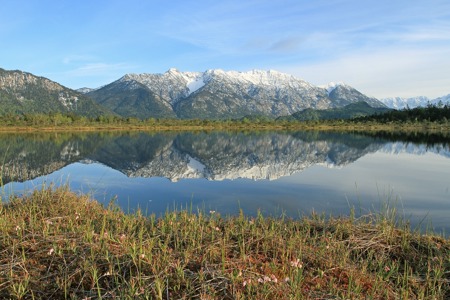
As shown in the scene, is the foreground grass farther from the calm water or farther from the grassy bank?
the grassy bank

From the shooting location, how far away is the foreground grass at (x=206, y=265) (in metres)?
5.90

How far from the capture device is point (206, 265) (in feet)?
21.4

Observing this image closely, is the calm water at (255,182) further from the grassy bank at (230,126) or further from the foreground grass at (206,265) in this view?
the grassy bank at (230,126)

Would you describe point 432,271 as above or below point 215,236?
below

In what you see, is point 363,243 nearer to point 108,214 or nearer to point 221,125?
point 108,214

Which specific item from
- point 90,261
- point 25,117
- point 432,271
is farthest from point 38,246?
point 25,117

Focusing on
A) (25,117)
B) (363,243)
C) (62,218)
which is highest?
(25,117)

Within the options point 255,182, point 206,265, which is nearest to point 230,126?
point 255,182

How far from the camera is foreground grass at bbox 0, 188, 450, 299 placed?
19.4 feet

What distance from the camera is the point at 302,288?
6.24m

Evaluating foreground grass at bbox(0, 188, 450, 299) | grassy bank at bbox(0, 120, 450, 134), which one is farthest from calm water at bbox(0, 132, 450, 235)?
grassy bank at bbox(0, 120, 450, 134)

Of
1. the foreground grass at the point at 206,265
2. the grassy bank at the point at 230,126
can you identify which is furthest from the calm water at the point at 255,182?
the grassy bank at the point at 230,126

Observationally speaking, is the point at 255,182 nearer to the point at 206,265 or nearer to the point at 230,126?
the point at 206,265

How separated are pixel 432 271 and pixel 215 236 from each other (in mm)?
5223
